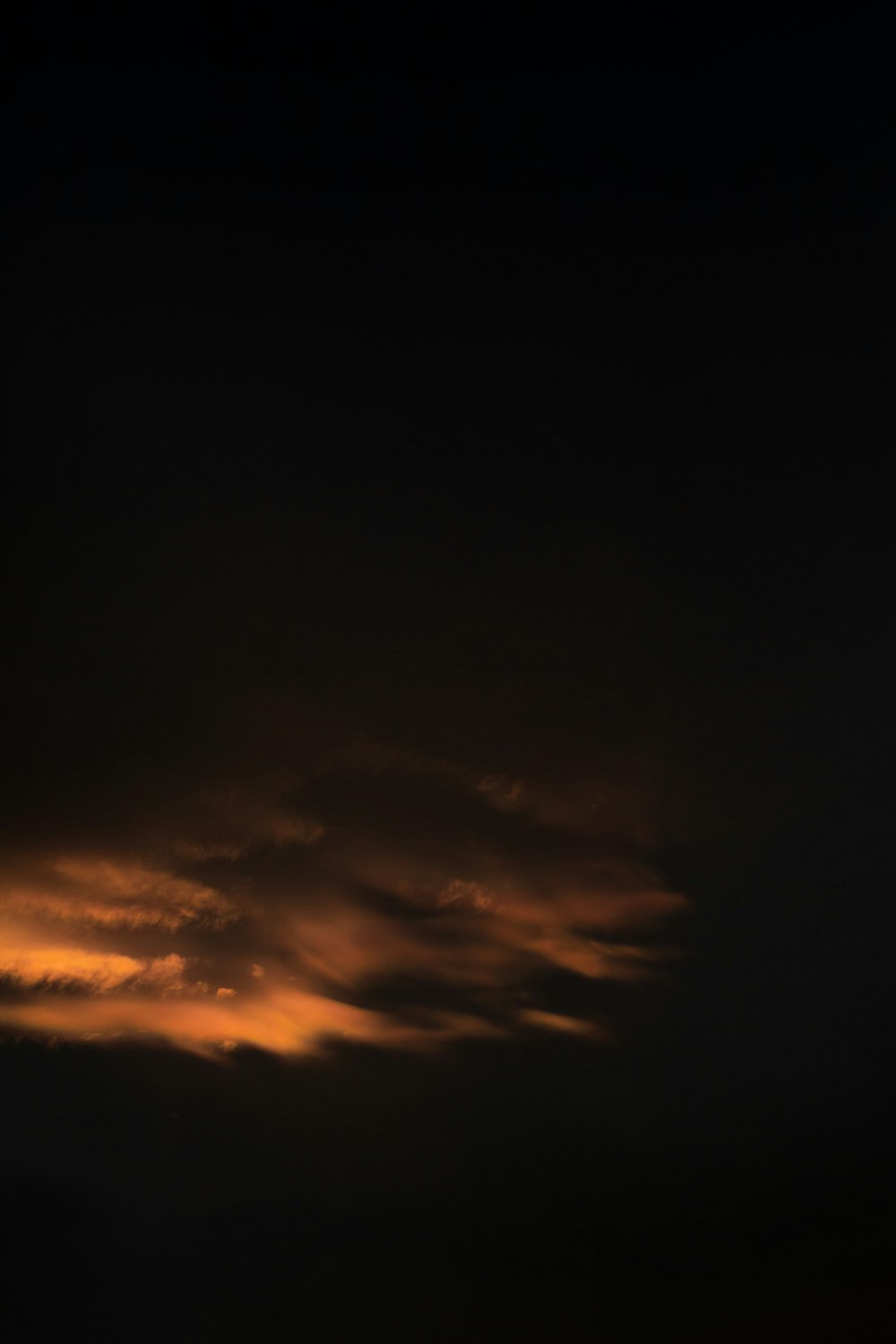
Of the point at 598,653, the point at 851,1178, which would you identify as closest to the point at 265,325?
the point at 598,653

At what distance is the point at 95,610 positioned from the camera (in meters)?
2.42

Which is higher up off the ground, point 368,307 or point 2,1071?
point 368,307

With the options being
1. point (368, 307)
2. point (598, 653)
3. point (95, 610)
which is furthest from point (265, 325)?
point (598, 653)

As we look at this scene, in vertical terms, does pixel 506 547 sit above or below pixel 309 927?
above

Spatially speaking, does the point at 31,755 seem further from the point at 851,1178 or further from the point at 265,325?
the point at 851,1178

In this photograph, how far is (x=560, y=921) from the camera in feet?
8.04

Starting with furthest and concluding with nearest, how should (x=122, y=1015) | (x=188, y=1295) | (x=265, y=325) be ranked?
(x=265, y=325)
(x=122, y=1015)
(x=188, y=1295)

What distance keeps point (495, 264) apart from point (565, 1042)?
5.46 feet

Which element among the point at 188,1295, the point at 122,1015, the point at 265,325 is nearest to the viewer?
the point at 188,1295

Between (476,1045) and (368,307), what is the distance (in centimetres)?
157

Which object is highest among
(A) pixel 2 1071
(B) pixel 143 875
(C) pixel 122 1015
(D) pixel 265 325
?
(D) pixel 265 325

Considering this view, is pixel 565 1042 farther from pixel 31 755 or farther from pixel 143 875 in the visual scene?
pixel 31 755

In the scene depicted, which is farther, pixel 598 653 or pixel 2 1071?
pixel 598 653

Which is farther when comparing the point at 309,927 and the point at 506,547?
the point at 506,547
